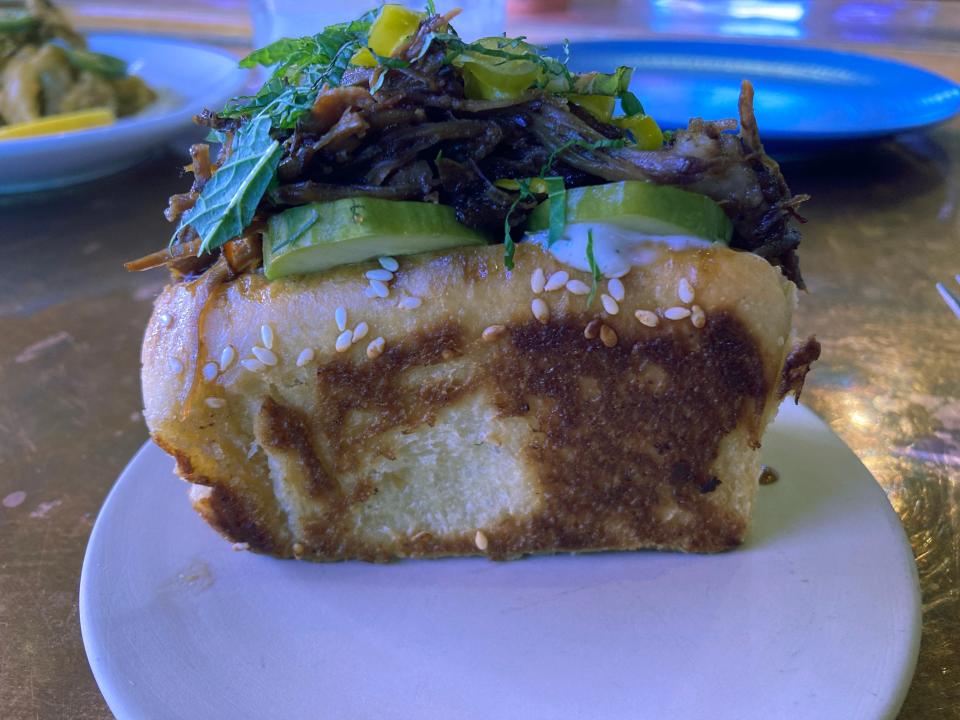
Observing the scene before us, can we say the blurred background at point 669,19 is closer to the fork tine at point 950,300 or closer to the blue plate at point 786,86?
the blue plate at point 786,86

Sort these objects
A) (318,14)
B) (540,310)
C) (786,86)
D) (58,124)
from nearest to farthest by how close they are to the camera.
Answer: (540,310), (58,124), (786,86), (318,14)

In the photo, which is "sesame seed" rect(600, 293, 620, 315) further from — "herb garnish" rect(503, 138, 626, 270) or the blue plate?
the blue plate

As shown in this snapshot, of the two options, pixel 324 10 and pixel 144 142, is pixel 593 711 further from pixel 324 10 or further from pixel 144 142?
pixel 324 10

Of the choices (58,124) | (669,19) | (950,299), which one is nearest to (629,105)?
(950,299)

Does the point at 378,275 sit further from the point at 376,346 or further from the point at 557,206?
the point at 557,206

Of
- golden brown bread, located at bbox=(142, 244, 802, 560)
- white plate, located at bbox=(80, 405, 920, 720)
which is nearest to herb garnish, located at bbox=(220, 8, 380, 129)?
golden brown bread, located at bbox=(142, 244, 802, 560)

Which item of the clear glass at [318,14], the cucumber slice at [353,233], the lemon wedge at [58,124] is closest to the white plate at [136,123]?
the lemon wedge at [58,124]

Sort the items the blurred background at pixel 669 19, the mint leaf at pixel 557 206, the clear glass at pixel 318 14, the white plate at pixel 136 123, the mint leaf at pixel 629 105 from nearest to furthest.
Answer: the mint leaf at pixel 557 206, the mint leaf at pixel 629 105, the white plate at pixel 136 123, the clear glass at pixel 318 14, the blurred background at pixel 669 19
